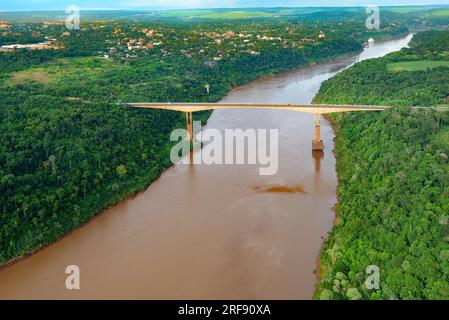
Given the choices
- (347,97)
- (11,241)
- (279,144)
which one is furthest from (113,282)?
(347,97)

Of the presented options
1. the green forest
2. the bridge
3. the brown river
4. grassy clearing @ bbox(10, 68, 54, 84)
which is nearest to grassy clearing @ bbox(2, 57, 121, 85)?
grassy clearing @ bbox(10, 68, 54, 84)

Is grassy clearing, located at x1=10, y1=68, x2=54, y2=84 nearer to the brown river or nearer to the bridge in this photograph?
the bridge

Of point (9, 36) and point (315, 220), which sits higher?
point (9, 36)

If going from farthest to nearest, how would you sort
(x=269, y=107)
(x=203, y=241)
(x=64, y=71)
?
1. (x=64, y=71)
2. (x=269, y=107)
3. (x=203, y=241)

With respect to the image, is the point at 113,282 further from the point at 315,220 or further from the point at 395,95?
the point at 395,95

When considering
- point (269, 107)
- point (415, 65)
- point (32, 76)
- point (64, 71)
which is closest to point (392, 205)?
point (269, 107)

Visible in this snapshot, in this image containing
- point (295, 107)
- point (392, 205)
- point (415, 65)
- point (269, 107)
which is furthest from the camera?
point (415, 65)

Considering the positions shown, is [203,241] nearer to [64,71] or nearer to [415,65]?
[64,71]
